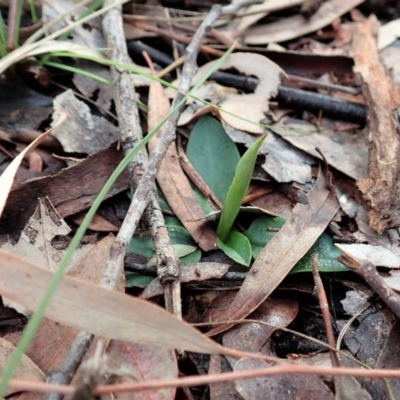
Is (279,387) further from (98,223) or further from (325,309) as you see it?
(98,223)

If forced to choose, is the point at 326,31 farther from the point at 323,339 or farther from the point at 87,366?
the point at 87,366

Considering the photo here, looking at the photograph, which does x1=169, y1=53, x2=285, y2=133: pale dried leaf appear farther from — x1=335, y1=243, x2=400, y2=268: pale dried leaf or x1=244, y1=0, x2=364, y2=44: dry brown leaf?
x1=335, y1=243, x2=400, y2=268: pale dried leaf

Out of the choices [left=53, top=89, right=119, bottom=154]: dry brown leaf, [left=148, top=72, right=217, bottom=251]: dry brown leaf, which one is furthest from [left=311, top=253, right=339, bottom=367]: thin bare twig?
[left=53, top=89, right=119, bottom=154]: dry brown leaf

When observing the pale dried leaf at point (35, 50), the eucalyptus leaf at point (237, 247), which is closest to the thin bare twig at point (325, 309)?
the eucalyptus leaf at point (237, 247)

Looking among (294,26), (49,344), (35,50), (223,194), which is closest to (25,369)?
(49,344)

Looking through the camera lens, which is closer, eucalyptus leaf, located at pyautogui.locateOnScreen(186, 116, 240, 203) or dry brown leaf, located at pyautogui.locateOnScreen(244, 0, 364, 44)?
eucalyptus leaf, located at pyautogui.locateOnScreen(186, 116, 240, 203)

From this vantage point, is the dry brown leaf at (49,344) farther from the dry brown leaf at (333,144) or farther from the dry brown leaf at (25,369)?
the dry brown leaf at (333,144)

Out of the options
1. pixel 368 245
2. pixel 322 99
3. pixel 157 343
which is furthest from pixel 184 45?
pixel 157 343
